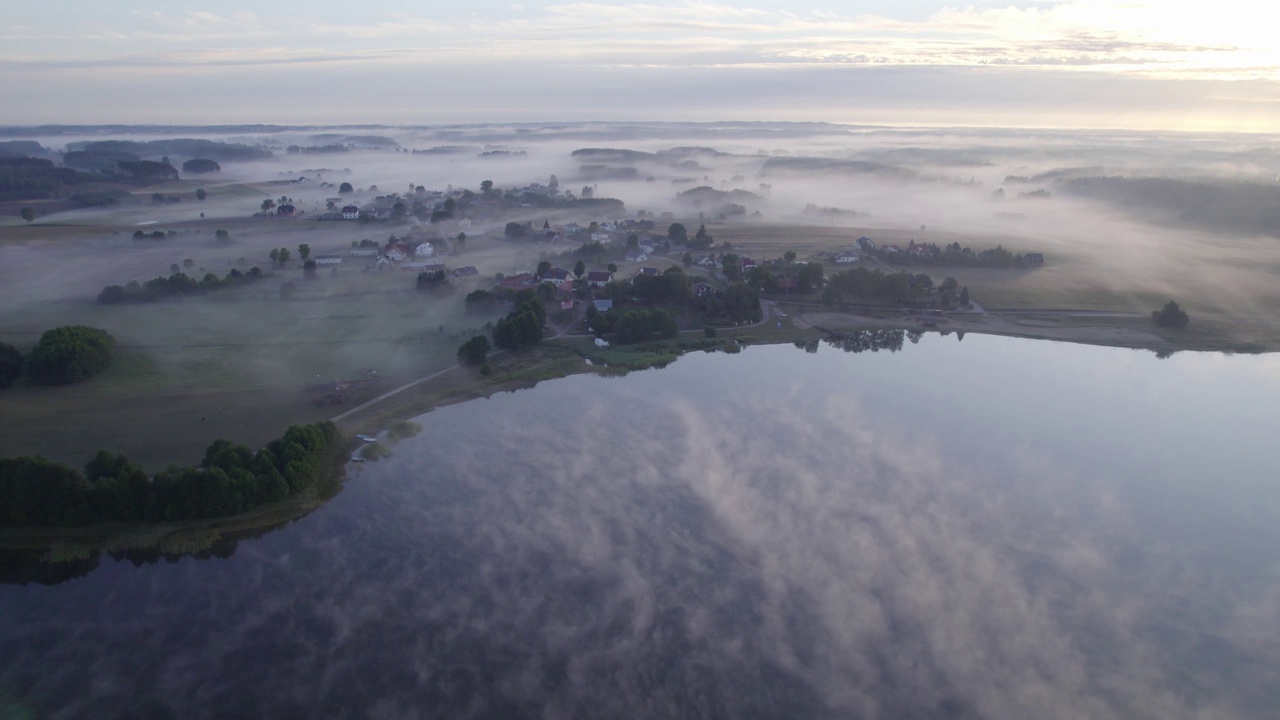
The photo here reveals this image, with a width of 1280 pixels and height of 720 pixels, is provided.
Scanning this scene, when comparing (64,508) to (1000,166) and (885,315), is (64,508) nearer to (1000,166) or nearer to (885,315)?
(885,315)

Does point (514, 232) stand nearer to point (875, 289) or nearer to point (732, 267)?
point (732, 267)

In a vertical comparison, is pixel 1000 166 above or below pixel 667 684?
above

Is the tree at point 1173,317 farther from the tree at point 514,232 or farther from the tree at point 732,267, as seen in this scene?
the tree at point 514,232

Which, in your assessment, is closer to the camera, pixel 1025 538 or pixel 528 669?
pixel 528 669

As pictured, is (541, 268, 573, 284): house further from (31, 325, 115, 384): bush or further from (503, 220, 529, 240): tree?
(31, 325, 115, 384): bush

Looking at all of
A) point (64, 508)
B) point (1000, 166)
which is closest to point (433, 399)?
point (64, 508)

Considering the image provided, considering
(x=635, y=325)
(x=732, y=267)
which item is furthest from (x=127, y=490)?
(x=732, y=267)

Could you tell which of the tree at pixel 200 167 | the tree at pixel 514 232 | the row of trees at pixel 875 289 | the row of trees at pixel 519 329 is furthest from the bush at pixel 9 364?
the tree at pixel 200 167
